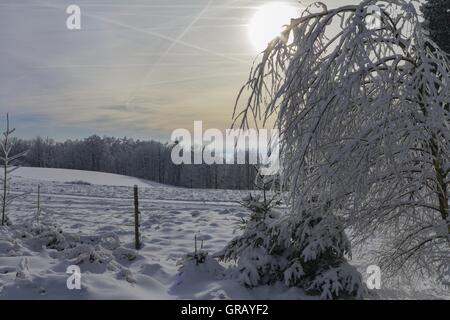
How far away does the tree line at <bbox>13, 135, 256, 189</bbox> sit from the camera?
8338 centimetres

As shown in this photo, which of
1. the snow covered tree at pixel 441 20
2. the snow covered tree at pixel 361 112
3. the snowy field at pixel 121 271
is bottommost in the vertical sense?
the snowy field at pixel 121 271

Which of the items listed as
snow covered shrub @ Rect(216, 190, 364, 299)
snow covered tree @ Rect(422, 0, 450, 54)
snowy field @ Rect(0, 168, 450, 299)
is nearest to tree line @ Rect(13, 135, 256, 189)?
snow covered tree @ Rect(422, 0, 450, 54)

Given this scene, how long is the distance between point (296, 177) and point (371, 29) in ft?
5.34

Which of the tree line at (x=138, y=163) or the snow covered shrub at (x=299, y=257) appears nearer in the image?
the snow covered shrub at (x=299, y=257)

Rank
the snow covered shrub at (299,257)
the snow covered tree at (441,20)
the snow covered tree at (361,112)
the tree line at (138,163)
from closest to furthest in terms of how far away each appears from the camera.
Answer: the snow covered tree at (361,112), the snow covered shrub at (299,257), the snow covered tree at (441,20), the tree line at (138,163)

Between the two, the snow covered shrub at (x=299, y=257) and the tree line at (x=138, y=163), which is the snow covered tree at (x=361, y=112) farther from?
the tree line at (x=138, y=163)

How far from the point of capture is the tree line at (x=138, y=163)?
83.4 metres

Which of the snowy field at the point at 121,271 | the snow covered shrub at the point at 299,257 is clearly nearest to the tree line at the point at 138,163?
the snowy field at the point at 121,271

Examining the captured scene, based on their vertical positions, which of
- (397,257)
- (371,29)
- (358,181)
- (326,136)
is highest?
(371,29)

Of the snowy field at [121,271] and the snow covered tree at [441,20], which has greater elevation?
the snow covered tree at [441,20]

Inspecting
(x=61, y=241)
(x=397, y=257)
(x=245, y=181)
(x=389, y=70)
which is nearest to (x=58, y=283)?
(x=61, y=241)

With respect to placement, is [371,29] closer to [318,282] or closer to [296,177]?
[296,177]

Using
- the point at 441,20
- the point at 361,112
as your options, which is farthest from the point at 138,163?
the point at 361,112

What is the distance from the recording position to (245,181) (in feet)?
258
